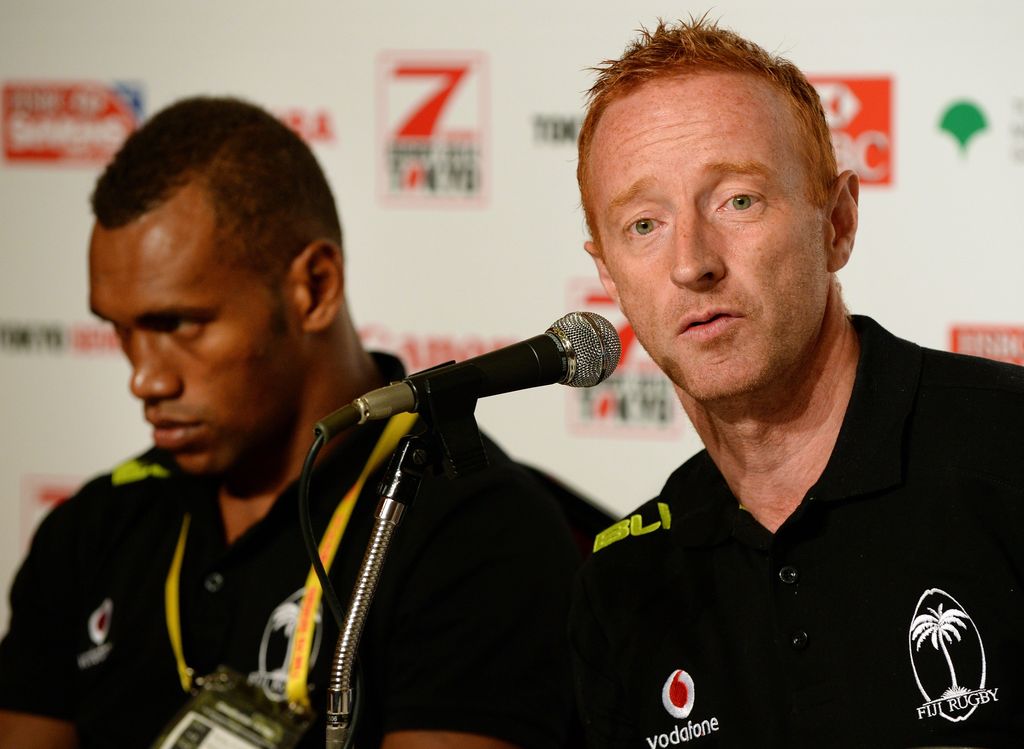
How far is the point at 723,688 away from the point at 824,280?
1.70 ft

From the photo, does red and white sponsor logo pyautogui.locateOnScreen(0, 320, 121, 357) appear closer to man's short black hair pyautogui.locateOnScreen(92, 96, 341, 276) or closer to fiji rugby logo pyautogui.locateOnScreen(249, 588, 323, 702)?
man's short black hair pyautogui.locateOnScreen(92, 96, 341, 276)

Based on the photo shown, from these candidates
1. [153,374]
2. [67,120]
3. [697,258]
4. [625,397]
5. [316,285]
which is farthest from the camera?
[67,120]

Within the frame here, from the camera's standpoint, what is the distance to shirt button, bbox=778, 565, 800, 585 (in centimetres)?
Answer: 148

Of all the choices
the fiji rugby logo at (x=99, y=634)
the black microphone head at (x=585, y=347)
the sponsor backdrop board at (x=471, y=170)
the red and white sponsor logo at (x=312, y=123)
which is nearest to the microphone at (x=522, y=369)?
the black microphone head at (x=585, y=347)

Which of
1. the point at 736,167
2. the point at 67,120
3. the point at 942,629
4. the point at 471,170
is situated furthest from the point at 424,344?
the point at 942,629

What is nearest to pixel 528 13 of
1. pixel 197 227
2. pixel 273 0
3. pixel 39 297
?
pixel 273 0

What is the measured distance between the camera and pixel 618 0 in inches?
106

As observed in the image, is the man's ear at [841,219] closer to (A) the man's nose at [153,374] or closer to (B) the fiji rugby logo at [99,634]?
(A) the man's nose at [153,374]

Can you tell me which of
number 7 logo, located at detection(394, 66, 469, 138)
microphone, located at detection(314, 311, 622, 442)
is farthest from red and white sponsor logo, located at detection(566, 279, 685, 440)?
microphone, located at detection(314, 311, 622, 442)

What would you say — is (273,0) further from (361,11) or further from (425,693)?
(425,693)

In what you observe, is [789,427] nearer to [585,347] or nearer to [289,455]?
[585,347]

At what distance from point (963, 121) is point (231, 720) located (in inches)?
71.6

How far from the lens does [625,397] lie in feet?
9.22

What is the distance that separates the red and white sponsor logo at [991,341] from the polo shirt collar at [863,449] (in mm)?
1064
